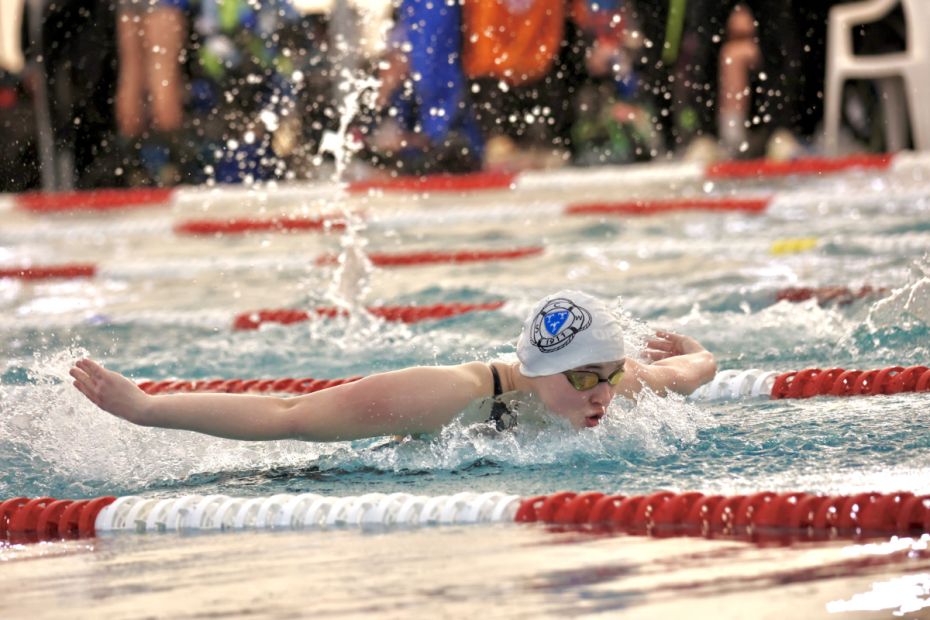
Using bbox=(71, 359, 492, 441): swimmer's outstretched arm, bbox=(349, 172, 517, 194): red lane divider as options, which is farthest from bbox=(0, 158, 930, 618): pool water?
bbox=(349, 172, 517, 194): red lane divider

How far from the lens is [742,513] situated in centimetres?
281

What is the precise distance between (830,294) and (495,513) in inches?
108

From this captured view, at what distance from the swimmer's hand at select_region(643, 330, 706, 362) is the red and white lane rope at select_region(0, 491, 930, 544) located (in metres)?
0.96

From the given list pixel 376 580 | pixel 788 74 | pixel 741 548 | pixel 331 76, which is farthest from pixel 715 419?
pixel 331 76

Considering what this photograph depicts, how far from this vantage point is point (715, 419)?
373 centimetres

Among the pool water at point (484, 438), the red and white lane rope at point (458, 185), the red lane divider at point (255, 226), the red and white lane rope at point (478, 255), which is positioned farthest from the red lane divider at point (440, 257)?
the red and white lane rope at point (458, 185)

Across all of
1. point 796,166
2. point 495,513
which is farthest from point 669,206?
point 495,513

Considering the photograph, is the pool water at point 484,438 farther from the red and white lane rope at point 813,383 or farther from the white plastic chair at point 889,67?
the white plastic chair at point 889,67

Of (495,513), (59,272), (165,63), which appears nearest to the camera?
(495,513)

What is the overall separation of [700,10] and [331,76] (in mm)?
2576

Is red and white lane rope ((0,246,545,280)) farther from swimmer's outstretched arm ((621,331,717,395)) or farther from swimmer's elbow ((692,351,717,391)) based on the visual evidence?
swimmer's elbow ((692,351,717,391))

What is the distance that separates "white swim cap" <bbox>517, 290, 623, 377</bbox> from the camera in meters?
3.31

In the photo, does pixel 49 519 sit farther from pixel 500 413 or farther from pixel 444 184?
pixel 444 184

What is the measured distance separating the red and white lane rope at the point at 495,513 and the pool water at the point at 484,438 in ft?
0.24
